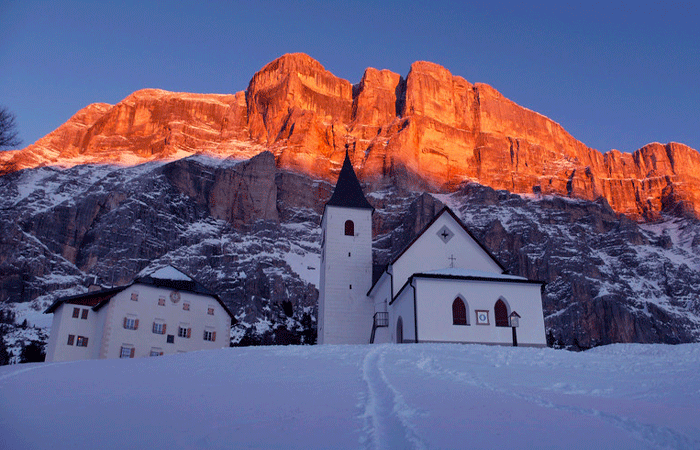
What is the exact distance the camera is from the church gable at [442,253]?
110 ft

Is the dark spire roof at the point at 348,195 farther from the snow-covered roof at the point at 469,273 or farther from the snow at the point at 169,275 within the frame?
the snow at the point at 169,275

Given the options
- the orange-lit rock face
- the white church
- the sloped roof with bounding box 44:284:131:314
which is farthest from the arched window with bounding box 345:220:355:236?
the orange-lit rock face

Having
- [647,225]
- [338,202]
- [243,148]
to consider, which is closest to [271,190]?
[243,148]

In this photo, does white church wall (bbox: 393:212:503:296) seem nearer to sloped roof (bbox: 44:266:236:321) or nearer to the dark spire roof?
the dark spire roof

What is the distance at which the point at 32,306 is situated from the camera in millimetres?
103562

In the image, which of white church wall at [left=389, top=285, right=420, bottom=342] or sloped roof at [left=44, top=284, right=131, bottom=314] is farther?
sloped roof at [left=44, top=284, right=131, bottom=314]

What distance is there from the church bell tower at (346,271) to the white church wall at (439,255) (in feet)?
22.2

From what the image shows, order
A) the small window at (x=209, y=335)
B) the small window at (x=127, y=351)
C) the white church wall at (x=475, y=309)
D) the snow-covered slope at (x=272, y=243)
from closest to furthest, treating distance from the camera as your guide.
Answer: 1. the white church wall at (x=475, y=309)
2. the small window at (x=127, y=351)
3. the small window at (x=209, y=335)
4. the snow-covered slope at (x=272, y=243)

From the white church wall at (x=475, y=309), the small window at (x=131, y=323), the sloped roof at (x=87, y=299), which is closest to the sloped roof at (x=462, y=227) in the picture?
the white church wall at (x=475, y=309)

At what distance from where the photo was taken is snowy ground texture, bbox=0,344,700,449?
754cm

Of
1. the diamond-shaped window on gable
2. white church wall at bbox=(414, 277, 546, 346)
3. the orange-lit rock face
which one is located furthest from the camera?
the orange-lit rock face

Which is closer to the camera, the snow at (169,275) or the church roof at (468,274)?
the church roof at (468,274)

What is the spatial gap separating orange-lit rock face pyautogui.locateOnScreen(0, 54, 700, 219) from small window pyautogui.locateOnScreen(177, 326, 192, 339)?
106396mm

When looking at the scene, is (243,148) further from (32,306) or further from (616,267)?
(616,267)
